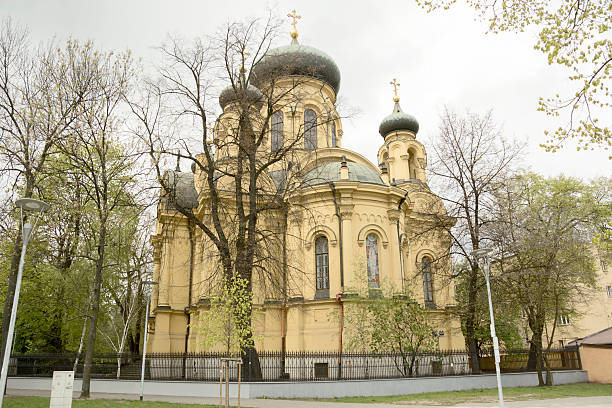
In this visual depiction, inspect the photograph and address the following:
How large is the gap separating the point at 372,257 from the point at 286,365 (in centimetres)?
672

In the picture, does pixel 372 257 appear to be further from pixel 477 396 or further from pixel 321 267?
pixel 477 396

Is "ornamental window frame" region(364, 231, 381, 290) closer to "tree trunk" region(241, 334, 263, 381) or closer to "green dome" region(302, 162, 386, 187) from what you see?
"green dome" region(302, 162, 386, 187)

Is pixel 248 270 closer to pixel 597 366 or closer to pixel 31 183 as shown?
pixel 31 183

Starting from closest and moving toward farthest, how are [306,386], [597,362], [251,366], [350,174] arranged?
[306,386]
[251,366]
[597,362]
[350,174]

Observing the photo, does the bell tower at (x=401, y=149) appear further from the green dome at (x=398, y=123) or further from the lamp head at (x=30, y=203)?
the lamp head at (x=30, y=203)

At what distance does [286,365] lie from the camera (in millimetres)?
19391

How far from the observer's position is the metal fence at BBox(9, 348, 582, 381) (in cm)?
1739

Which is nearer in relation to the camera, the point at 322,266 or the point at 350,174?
the point at 322,266

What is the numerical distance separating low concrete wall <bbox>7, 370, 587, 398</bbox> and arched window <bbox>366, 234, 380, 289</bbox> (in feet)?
17.9

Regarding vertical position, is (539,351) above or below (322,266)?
below

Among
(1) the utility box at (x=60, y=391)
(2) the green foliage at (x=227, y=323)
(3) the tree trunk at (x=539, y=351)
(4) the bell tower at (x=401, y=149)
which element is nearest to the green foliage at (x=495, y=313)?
(3) the tree trunk at (x=539, y=351)

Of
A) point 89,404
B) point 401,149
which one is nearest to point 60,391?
point 89,404

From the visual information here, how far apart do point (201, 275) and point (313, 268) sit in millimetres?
6003

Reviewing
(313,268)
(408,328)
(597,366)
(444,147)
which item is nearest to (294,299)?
(313,268)
